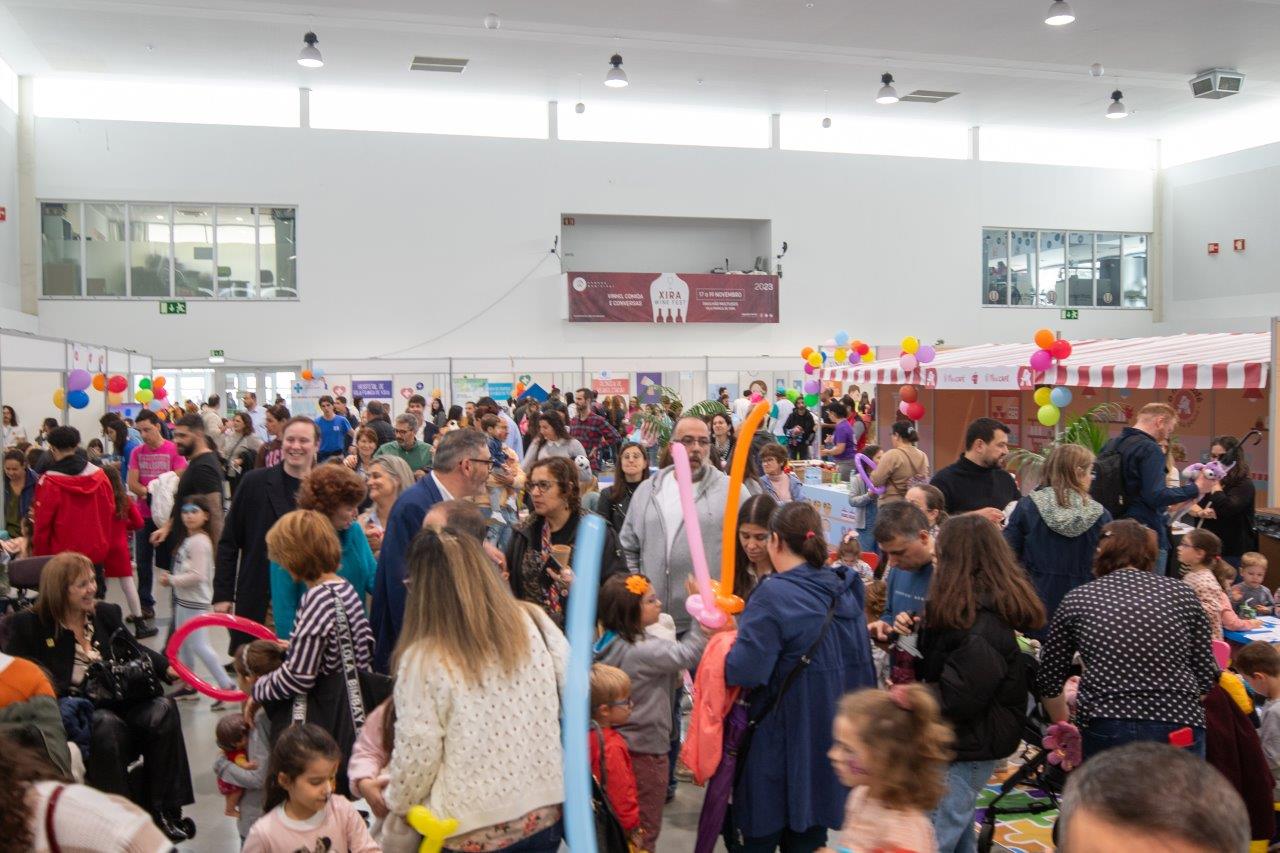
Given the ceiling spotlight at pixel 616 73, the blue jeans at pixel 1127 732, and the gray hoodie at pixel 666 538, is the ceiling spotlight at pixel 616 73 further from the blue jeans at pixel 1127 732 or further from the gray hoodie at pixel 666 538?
the blue jeans at pixel 1127 732

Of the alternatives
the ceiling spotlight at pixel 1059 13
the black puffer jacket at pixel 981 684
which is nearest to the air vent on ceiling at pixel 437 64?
the ceiling spotlight at pixel 1059 13

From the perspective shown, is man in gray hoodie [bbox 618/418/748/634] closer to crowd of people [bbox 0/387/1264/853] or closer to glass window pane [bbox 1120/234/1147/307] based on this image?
crowd of people [bbox 0/387/1264/853]

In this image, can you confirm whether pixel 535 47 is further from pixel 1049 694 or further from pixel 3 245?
pixel 1049 694

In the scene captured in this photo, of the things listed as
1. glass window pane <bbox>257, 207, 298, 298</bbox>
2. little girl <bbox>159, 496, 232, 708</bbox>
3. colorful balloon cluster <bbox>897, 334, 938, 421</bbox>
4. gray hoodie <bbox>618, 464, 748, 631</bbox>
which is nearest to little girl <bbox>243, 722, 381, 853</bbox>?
gray hoodie <bbox>618, 464, 748, 631</bbox>

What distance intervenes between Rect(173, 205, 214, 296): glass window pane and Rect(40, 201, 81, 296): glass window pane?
68.4 inches

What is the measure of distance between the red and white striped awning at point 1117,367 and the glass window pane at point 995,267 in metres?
11.4

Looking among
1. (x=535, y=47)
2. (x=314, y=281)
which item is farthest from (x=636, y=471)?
(x=314, y=281)

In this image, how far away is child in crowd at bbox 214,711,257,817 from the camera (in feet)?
11.3

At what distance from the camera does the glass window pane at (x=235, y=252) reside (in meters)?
19.8

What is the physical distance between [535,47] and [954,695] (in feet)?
53.0

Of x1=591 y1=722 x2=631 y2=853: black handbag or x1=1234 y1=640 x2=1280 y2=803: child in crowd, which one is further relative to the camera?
x1=1234 y1=640 x2=1280 y2=803: child in crowd

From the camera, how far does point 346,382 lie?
19094 millimetres

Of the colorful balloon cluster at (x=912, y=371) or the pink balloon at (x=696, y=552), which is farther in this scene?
the colorful balloon cluster at (x=912, y=371)

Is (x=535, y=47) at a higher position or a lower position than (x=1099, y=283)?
higher
